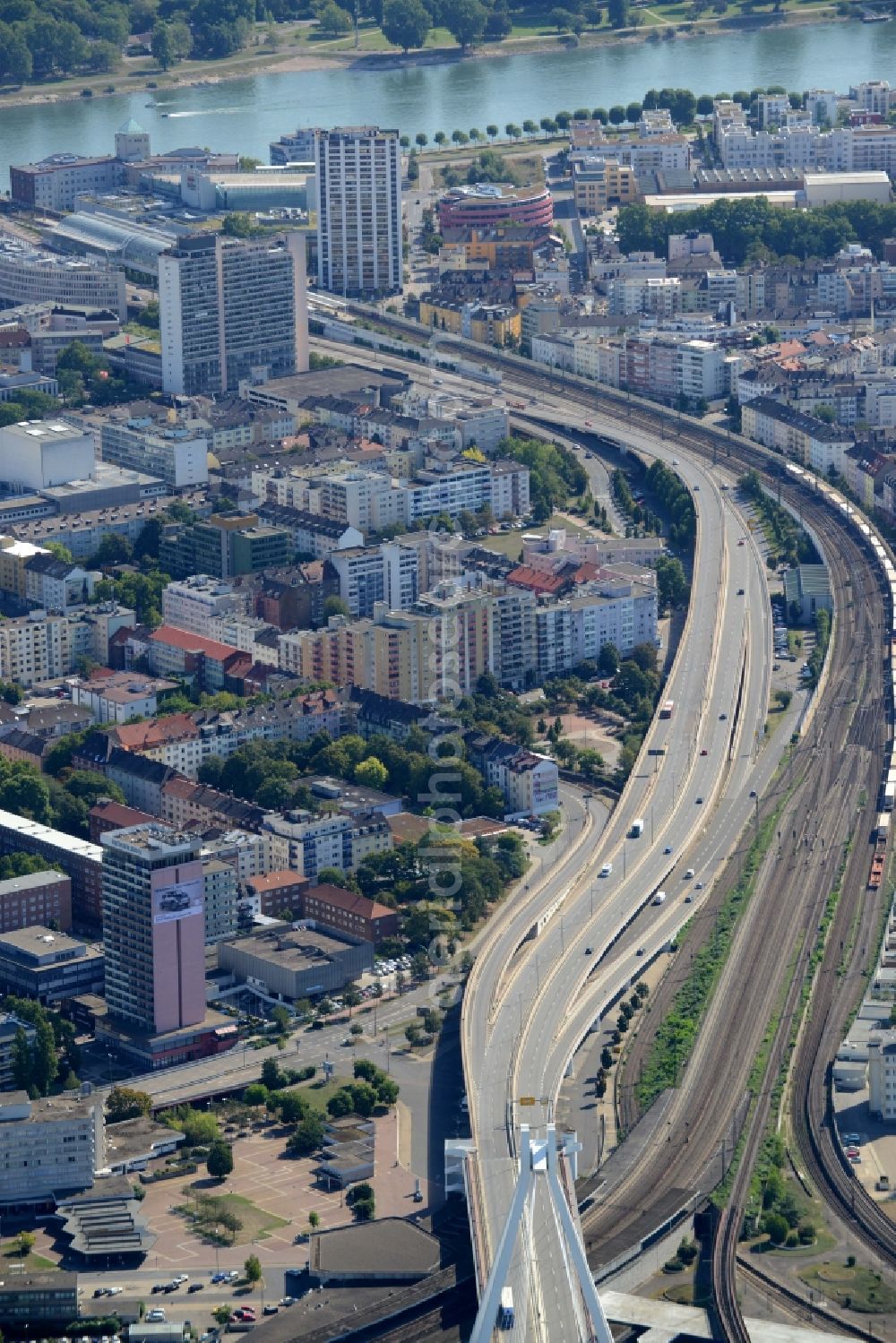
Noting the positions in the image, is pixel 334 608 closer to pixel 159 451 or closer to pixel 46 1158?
pixel 159 451

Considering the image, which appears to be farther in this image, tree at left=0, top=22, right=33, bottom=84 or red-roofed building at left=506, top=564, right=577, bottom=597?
tree at left=0, top=22, right=33, bottom=84

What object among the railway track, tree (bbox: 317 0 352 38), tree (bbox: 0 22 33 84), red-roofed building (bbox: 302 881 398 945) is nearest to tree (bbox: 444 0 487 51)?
tree (bbox: 317 0 352 38)

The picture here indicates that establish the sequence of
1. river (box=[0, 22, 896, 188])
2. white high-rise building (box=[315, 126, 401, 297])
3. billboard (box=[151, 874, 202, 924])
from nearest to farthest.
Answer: billboard (box=[151, 874, 202, 924]), white high-rise building (box=[315, 126, 401, 297]), river (box=[0, 22, 896, 188])

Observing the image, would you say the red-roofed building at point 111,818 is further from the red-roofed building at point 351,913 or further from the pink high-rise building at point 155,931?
the pink high-rise building at point 155,931

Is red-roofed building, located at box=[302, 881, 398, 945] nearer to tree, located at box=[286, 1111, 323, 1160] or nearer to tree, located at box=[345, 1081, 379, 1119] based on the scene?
tree, located at box=[345, 1081, 379, 1119]

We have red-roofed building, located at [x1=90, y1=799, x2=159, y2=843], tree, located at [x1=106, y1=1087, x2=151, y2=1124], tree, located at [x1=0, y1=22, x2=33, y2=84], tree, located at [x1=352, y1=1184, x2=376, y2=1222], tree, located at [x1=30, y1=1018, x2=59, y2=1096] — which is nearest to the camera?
tree, located at [x1=352, y1=1184, x2=376, y2=1222]

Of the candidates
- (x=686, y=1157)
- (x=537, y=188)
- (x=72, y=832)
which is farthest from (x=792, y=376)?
(x=686, y=1157)

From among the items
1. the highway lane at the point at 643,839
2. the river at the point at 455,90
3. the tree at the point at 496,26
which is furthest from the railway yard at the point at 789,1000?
the tree at the point at 496,26
